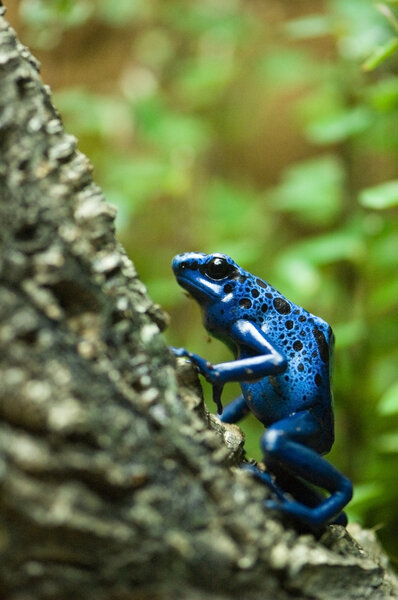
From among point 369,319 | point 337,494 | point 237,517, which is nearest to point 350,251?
point 369,319

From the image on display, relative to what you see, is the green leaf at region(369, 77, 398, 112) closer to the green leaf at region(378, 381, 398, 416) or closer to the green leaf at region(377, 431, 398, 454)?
the green leaf at region(378, 381, 398, 416)

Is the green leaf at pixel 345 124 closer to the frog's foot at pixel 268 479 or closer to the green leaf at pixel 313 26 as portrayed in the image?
the green leaf at pixel 313 26

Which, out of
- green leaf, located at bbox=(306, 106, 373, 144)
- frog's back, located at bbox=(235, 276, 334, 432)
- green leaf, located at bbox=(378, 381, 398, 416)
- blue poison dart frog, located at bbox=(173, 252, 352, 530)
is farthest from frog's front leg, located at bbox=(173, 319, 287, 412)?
green leaf, located at bbox=(306, 106, 373, 144)

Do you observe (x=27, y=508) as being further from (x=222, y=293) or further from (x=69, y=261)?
(x=222, y=293)

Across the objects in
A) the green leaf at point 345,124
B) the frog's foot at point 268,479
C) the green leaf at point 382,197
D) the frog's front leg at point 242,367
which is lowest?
the frog's foot at point 268,479

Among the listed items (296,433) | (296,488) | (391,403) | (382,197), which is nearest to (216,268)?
(296,433)

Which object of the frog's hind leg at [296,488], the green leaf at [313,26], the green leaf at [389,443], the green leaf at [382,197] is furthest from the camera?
the green leaf at [313,26]

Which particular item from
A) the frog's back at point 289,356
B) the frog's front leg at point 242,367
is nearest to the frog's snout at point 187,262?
the frog's back at point 289,356
